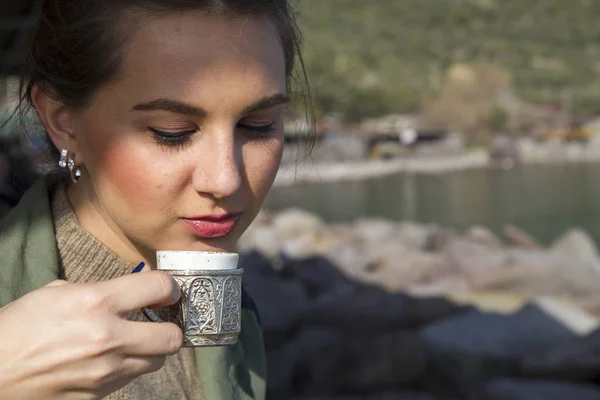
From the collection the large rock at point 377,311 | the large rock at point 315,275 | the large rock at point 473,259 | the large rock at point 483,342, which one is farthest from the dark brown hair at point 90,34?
the large rock at point 473,259

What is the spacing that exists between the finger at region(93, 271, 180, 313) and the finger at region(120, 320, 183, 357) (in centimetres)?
2

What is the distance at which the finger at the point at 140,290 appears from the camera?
0.99 meters

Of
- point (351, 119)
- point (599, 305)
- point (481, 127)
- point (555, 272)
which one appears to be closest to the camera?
point (599, 305)

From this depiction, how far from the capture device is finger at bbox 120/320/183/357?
3.22 ft

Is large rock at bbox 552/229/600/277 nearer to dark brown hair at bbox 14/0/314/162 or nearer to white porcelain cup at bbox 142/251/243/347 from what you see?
dark brown hair at bbox 14/0/314/162

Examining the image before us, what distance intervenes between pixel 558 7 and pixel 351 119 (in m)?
33.5

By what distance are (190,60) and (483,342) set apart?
5.89 m

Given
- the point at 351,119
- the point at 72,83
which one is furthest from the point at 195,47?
the point at 351,119

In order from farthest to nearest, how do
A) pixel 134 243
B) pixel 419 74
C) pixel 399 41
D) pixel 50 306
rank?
pixel 399 41 < pixel 419 74 < pixel 134 243 < pixel 50 306

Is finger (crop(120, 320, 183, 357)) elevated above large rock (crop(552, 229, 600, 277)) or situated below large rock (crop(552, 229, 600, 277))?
above

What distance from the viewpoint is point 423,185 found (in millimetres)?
33281

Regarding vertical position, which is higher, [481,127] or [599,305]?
[481,127]

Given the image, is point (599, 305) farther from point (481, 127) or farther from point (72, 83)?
point (481, 127)

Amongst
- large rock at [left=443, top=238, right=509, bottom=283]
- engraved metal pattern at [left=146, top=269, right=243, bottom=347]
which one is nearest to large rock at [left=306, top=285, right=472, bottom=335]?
large rock at [left=443, top=238, right=509, bottom=283]
